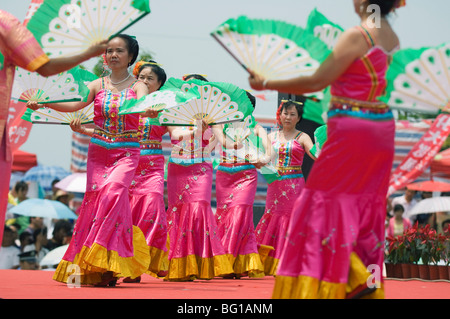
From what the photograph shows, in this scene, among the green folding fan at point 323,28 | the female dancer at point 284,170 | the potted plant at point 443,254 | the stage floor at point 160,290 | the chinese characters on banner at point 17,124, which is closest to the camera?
the green folding fan at point 323,28

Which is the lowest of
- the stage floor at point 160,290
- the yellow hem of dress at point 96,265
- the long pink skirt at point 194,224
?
the stage floor at point 160,290

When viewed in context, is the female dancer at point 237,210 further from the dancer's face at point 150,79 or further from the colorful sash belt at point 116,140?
the colorful sash belt at point 116,140

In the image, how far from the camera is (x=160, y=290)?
5.71m

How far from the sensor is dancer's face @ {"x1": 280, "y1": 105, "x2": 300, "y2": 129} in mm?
8320

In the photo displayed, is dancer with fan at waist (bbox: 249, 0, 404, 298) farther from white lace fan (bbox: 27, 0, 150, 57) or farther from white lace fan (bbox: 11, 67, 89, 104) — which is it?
white lace fan (bbox: 11, 67, 89, 104)

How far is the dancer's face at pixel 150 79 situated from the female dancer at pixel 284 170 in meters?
1.68

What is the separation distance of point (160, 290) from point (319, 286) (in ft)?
7.42

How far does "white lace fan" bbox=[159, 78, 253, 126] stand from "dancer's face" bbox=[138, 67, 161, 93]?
0.29 m

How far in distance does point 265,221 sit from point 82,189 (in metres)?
4.76

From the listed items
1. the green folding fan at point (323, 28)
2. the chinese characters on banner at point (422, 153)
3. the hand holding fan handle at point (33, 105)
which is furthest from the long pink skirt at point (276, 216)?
the green folding fan at point (323, 28)

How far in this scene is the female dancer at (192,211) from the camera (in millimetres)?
7137

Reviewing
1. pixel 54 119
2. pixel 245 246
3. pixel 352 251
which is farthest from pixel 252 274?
pixel 352 251

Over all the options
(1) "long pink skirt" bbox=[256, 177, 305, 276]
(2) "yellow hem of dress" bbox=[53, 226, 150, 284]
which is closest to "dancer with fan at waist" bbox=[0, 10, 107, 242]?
(2) "yellow hem of dress" bbox=[53, 226, 150, 284]

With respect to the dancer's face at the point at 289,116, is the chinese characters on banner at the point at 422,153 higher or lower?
lower
